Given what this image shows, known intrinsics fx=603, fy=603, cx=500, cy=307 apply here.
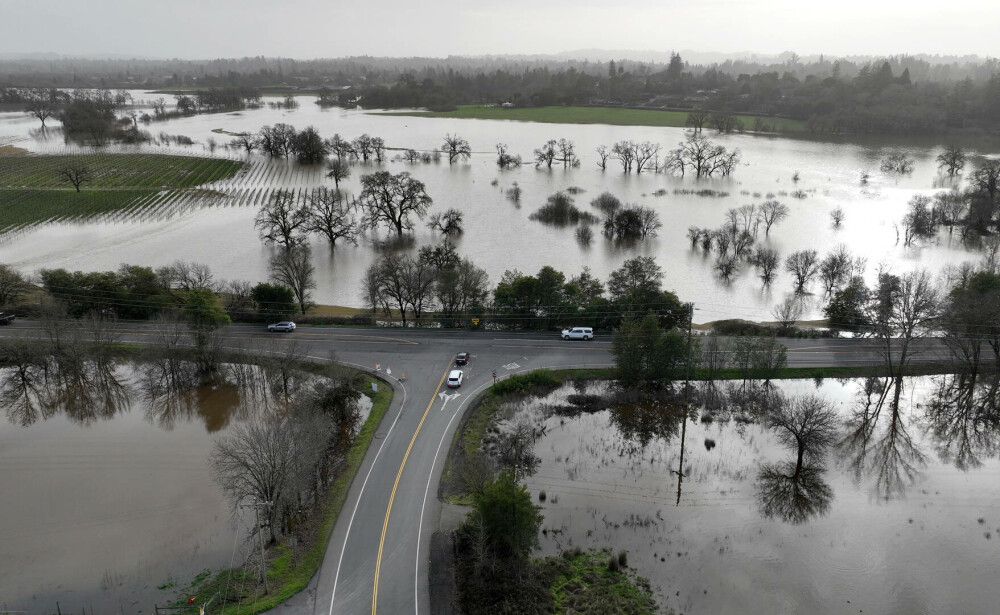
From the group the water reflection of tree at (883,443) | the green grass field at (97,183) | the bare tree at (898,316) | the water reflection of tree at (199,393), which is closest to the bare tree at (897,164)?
the bare tree at (898,316)

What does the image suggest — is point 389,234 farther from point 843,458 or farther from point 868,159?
point 868,159

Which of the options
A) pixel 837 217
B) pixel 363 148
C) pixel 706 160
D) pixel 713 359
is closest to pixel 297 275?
pixel 713 359

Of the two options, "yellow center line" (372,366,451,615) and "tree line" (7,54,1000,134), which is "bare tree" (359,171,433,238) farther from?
"tree line" (7,54,1000,134)

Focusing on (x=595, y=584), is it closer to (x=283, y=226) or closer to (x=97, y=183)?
(x=283, y=226)

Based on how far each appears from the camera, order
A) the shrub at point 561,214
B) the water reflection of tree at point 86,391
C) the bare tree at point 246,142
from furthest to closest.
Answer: the bare tree at point 246,142 < the shrub at point 561,214 < the water reflection of tree at point 86,391

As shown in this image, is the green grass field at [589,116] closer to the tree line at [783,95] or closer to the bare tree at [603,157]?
the tree line at [783,95]

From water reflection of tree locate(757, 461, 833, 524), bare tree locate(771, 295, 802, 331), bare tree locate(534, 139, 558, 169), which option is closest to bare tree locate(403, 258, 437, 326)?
water reflection of tree locate(757, 461, 833, 524)

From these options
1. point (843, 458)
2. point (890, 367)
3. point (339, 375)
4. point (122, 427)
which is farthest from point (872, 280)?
point (122, 427)
